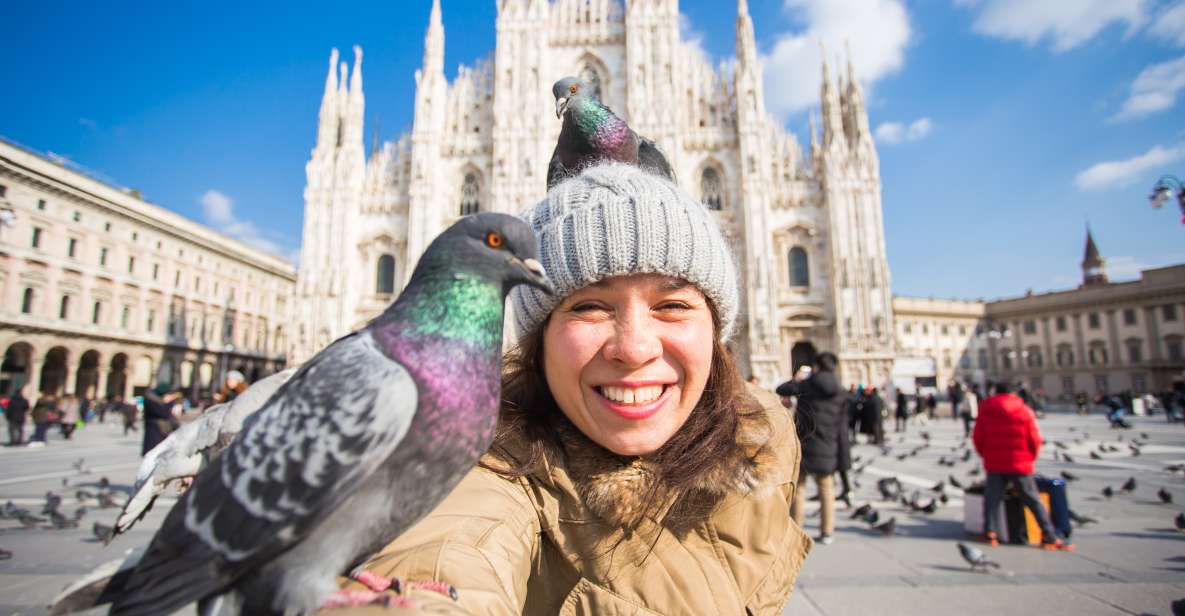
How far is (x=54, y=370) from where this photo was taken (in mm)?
27891

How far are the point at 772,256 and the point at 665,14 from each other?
38.6ft

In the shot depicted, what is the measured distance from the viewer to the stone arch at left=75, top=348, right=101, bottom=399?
29016 mm

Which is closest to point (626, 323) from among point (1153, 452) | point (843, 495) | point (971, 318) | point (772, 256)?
point (843, 495)

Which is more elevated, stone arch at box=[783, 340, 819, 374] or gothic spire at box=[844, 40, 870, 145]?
gothic spire at box=[844, 40, 870, 145]

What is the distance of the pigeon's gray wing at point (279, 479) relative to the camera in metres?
0.80

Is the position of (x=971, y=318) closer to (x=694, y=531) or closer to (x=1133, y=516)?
(x=1133, y=516)

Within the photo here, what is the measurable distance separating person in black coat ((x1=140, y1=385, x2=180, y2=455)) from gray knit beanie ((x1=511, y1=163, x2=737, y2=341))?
7.47 meters

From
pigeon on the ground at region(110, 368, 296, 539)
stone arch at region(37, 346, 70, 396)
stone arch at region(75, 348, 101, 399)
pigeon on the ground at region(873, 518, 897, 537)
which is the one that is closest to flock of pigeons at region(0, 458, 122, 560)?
pigeon on the ground at region(110, 368, 296, 539)

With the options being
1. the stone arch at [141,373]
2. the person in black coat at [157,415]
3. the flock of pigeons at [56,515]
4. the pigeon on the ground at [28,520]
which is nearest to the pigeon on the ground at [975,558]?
the flock of pigeons at [56,515]

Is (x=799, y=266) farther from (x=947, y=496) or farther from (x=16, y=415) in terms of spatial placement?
(x=16, y=415)

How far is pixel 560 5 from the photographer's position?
25.4 meters

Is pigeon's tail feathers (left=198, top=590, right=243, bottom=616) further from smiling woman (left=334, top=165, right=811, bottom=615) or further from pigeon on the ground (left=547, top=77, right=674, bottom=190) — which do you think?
pigeon on the ground (left=547, top=77, right=674, bottom=190)

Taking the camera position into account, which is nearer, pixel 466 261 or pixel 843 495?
pixel 466 261

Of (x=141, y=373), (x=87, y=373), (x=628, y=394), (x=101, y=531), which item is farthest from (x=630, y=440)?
(x=141, y=373)
